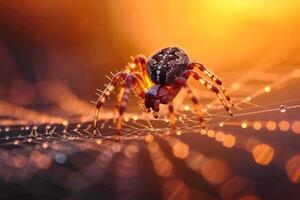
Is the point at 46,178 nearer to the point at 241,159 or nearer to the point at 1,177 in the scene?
the point at 1,177

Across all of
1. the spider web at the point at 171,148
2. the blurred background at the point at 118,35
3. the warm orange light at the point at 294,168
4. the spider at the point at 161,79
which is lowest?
the warm orange light at the point at 294,168

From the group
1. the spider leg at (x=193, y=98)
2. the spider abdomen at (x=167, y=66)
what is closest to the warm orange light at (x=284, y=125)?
the spider abdomen at (x=167, y=66)

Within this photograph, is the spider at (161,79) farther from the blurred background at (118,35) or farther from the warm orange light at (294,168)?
the blurred background at (118,35)

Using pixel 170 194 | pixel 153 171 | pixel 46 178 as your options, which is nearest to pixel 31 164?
pixel 46 178

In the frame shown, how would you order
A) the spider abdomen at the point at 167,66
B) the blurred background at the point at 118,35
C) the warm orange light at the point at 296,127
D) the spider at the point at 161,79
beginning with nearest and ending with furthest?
1. the spider at the point at 161,79
2. the spider abdomen at the point at 167,66
3. the warm orange light at the point at 296,127
4. the blurred background at the point at 118,35

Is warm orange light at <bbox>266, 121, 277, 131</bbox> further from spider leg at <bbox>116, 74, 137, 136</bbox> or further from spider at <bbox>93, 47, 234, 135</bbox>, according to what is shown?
spider leg at <bbox>116, 74, 137, 136</bbox>

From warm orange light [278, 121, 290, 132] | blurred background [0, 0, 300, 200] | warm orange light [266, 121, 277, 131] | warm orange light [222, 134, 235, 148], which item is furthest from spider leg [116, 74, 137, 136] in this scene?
warm orange light [266, 121, 277, 131]

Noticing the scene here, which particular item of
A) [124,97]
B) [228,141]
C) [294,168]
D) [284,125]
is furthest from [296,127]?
[124,97]
